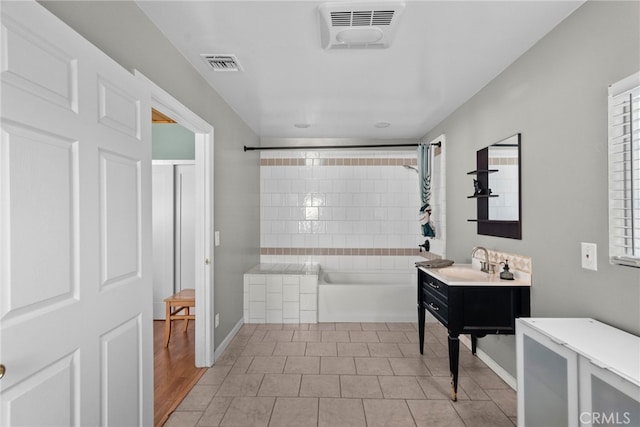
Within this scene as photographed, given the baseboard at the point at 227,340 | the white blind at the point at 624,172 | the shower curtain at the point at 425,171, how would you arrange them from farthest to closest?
the shower curtain at the point at 425,171
the baseboard at the point at 227,340
the white blind at the point at 624,172

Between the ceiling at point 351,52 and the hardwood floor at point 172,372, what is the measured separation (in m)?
2.43

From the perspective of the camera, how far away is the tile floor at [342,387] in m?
2.22

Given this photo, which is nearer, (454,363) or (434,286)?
(454,363)

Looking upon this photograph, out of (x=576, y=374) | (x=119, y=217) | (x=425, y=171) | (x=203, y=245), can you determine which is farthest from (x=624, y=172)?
(x=203, y=245)

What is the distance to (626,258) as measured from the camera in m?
1.54

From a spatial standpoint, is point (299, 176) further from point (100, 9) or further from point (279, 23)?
point (100, 9)

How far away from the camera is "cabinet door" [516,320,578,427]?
1366 millimetres

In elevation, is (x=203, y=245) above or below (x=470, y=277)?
above

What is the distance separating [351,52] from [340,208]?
2.88m

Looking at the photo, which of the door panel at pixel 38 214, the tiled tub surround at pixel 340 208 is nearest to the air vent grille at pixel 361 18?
the door panel at pixel 38 214

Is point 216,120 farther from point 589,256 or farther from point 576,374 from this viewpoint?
point 576,374

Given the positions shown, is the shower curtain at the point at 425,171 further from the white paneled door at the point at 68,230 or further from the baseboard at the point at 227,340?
the white paneled door at the point at 68,230

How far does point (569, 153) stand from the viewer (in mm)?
1930

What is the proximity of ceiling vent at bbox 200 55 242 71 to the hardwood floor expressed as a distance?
2.42 metres
